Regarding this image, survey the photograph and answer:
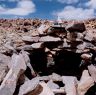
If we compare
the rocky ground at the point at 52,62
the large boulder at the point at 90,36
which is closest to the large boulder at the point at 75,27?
the rocky ground at the point at 52,62

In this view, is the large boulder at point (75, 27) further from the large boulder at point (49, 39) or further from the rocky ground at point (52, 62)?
the large boulder at point (49, 39)

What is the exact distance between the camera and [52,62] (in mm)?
9953

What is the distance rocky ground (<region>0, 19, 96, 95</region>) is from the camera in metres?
8.01

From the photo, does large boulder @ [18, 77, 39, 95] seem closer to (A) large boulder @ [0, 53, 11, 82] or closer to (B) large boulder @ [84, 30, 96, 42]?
(A) large boulder @ [0, 53, 11, 82]

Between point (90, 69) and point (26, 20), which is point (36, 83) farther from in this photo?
point (26, 20)

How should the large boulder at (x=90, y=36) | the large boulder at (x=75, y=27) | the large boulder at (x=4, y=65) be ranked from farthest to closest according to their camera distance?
the large boulder at (x=90, y=36) → the large boulder at (x=75, y=27) → the large boulder at (x=4, y=65)

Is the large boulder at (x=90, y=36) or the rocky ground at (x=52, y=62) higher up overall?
the large boulder at (x=90, y=36)

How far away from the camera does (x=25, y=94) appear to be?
7.59 meters

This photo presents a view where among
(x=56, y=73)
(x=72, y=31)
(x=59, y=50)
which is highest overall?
(x=72, y=31)

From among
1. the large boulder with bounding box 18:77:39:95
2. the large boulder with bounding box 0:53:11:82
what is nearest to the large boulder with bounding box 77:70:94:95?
the large boulder with bounding box 18:77:39:95

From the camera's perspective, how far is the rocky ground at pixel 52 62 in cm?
801

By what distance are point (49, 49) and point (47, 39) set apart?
15.1 inches

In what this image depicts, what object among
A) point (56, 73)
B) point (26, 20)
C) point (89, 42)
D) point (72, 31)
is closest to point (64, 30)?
point (72, 31)

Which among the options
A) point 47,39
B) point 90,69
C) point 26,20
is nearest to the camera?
point 90,69
